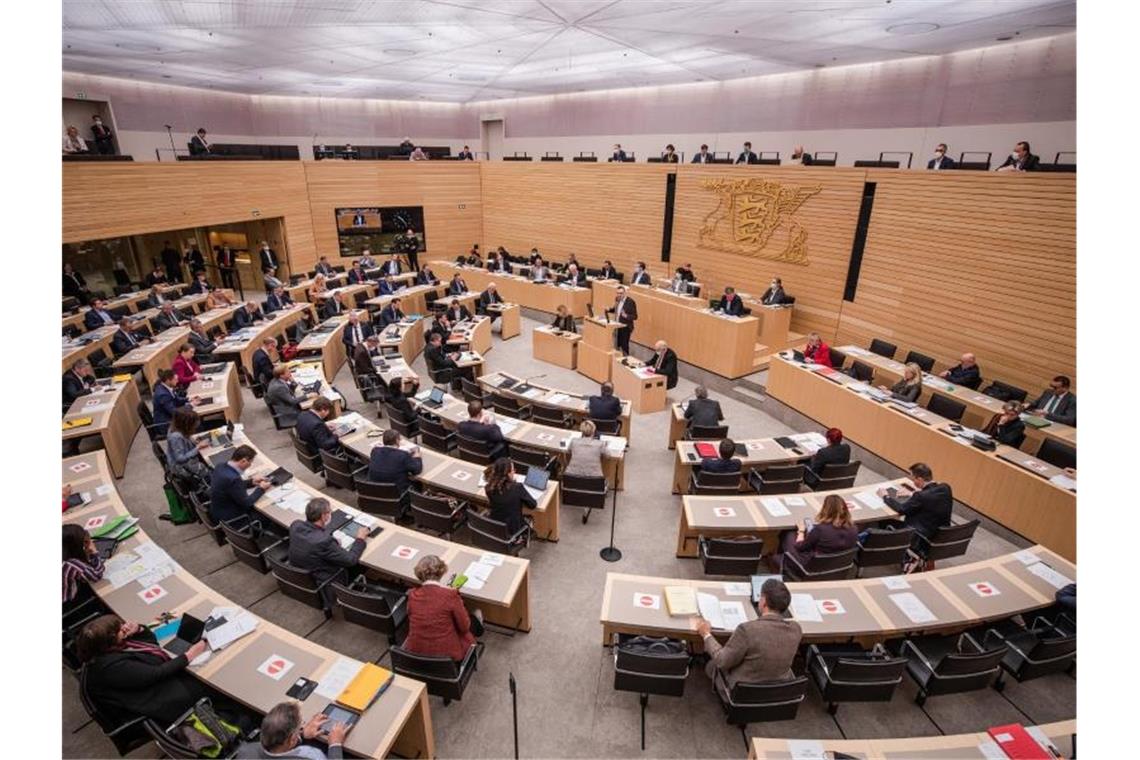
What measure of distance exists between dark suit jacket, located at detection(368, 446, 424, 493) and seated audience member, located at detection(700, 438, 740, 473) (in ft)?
11.9

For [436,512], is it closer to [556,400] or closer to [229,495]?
[229,495]

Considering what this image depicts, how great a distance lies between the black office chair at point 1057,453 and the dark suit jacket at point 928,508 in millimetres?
2521

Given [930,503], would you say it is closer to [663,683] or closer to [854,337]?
[663,683]

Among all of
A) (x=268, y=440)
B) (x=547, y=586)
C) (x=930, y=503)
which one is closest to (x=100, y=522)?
(x=268, y=440)

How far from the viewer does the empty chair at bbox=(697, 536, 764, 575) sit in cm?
531

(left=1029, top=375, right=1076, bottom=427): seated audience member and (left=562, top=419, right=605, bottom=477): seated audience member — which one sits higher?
(left=1029, top=375, right=1076, bottom=427): seated audience member

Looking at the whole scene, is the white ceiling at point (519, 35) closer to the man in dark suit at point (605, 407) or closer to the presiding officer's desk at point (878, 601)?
the man in dark suit at point (605, 407)

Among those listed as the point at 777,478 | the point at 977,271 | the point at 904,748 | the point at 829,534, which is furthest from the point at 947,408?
the point at 904,748

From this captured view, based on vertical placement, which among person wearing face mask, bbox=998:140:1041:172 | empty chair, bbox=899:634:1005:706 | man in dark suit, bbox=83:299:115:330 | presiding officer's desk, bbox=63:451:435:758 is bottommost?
empty chair, bbox=899:634:1005:706

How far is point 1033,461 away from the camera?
6.92m

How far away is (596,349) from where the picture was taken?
464 inches

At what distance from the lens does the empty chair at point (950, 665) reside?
4.13 meters

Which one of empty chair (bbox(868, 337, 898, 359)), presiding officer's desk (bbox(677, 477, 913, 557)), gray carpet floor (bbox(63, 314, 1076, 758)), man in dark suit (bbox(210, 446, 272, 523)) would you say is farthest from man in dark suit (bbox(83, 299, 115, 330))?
empty chair (bbox(868, 337, 898, 359))

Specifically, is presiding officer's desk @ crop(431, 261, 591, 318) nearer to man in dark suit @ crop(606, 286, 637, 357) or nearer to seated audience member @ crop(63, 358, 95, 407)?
man in dark suit @ crop(606, 286, 637, 357)
